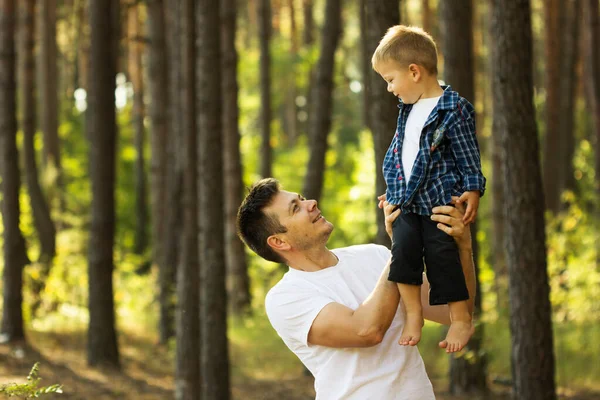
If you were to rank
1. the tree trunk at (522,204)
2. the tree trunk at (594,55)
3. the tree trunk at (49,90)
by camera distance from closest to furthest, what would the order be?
the tree trunk at (522,204) → the tree trunk at (594,55) → the tree trunk at (49,90)

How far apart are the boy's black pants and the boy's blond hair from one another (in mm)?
564

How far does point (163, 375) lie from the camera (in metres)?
12.3

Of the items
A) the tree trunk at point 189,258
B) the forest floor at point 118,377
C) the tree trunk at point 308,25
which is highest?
the tree trunk at point 308,25

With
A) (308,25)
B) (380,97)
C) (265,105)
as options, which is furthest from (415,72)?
(308,25)

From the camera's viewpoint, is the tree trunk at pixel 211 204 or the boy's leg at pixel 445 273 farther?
the tree trunk at pixel 211 204

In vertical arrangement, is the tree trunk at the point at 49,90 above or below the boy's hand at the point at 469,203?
above

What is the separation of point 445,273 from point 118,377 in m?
8.96

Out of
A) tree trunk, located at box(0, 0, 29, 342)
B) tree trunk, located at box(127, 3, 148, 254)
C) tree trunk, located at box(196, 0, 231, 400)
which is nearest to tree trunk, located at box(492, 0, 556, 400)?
tree trunk, located at box(196, 0, 231, 400)

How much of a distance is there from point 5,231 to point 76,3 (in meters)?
14.1

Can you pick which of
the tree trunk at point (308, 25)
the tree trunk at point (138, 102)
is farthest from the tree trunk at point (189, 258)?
the tree trunk at point (308, 25)

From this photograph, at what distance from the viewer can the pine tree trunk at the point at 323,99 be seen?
1298cm

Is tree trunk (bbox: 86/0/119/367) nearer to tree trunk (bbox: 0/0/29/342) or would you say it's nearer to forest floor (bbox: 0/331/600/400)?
forest floor (bbox: 0/331/600/400)

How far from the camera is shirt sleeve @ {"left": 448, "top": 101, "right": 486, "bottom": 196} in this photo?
10.8ft

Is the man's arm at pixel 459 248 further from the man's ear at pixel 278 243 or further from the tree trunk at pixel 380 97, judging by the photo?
the tree trunk at pixel 380 97
